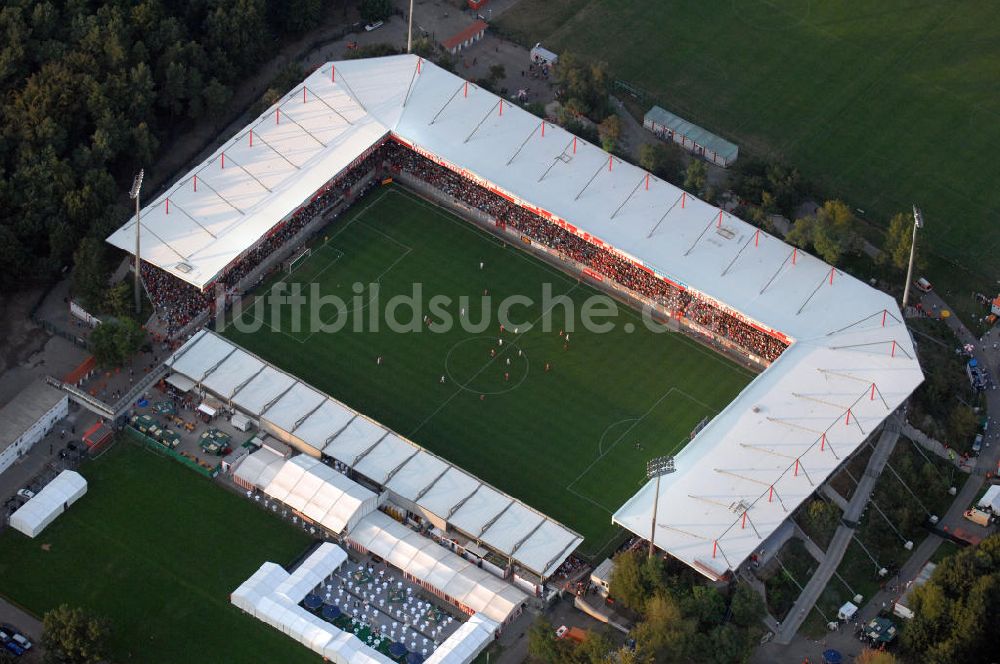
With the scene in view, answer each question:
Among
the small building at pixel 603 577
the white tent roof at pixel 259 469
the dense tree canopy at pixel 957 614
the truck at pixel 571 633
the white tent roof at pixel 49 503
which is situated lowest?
the white tent roof at pixel 49 503

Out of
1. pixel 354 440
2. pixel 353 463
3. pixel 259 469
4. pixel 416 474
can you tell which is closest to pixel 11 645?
pixel 259 469

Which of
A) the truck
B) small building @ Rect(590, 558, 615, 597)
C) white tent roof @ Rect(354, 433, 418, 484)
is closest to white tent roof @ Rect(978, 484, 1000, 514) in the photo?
small building @ Rect(590, 558, 615, 597)

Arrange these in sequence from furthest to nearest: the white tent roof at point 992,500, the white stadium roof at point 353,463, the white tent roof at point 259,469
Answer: the white tent roof at point 992,500, the white tent roof at point 259,469, the white stadium roof at point 353,463

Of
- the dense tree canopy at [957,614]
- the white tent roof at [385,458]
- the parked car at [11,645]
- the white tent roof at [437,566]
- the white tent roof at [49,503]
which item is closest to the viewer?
the parked car at [11,645]

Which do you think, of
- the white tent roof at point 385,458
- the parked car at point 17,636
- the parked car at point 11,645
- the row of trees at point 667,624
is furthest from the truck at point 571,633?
the parked car at point 11,645

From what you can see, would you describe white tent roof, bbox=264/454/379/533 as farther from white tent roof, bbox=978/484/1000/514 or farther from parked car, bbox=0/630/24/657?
white tent roof, bbox=978/484/1000/514

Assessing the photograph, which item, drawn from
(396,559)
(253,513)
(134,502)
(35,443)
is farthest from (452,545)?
(35,443)

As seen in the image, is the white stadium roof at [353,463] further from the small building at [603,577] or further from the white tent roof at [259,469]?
the small building at [603,577]
